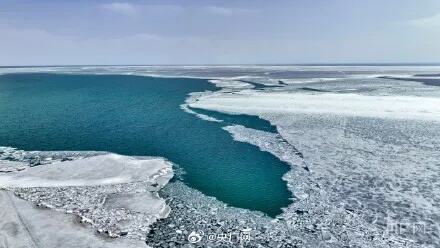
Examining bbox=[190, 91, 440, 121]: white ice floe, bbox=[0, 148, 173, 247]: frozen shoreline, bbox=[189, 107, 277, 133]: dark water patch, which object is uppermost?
bbox=[190, 91, 440, 121]: white ice floe

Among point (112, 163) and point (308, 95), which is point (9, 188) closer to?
point (112, 163)

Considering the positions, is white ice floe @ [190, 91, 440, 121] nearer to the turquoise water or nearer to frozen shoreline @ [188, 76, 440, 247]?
frozen shoreline @ [188, 76, 440, 247]

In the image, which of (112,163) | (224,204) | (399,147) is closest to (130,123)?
(112,163)

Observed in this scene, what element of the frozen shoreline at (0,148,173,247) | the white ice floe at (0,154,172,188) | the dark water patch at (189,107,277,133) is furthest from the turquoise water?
the frozen shoreline at (0,148,173,247)

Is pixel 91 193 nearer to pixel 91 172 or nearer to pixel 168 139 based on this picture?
pixel 91 172

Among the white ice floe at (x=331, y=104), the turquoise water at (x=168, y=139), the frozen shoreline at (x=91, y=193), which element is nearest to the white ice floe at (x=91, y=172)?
the frozen shoreline at (x=91, y=193)

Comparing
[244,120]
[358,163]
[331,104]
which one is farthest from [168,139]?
[331,104]
